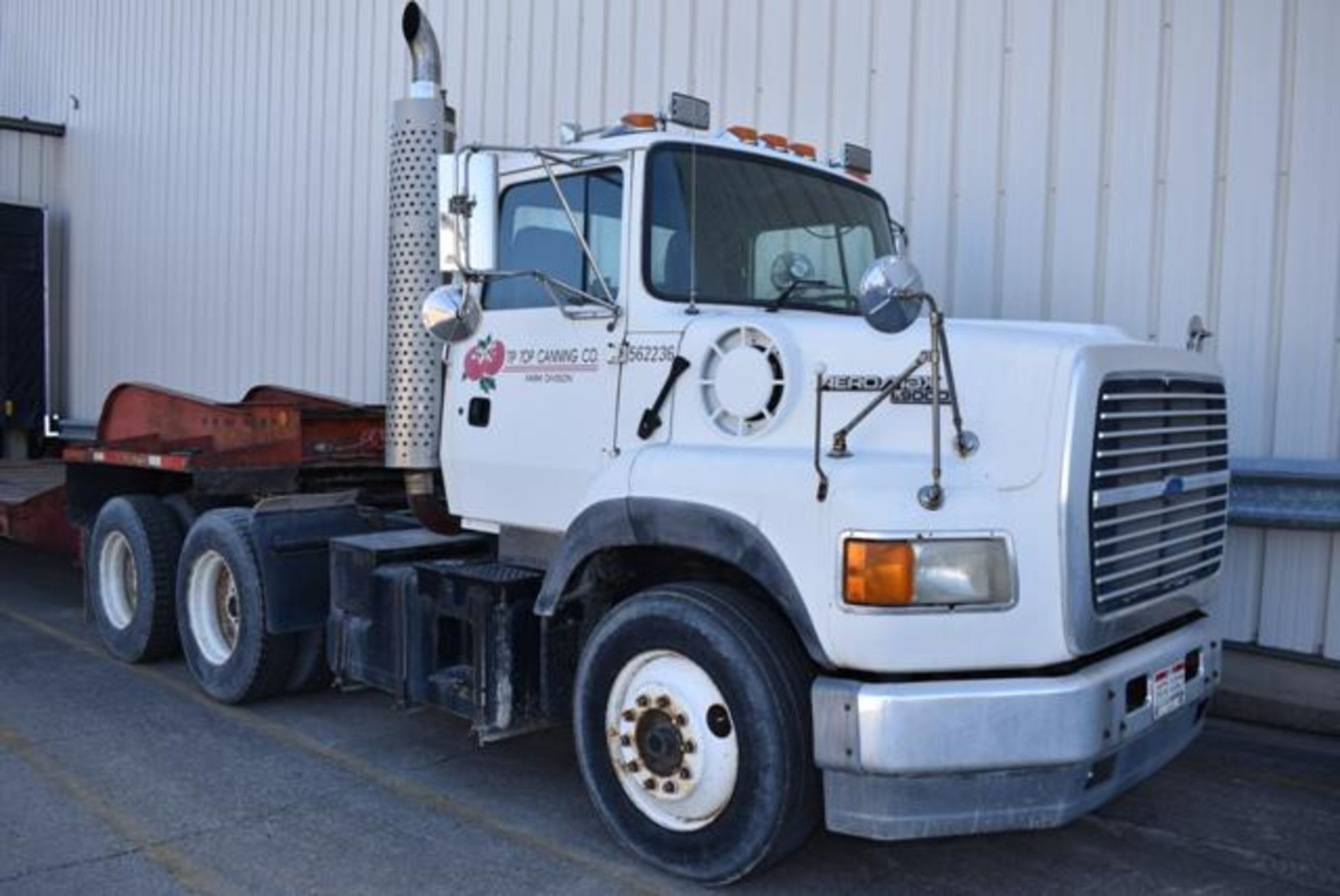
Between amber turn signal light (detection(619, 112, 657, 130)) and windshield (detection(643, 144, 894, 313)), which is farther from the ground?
amber turn signal light (detection(619, 112, 657, 130))

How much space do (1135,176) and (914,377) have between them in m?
3.46

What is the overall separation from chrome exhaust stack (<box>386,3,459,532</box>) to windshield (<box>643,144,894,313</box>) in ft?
4.03

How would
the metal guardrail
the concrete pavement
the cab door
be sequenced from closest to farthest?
1. the concrete pavement
2. the cab door
3. the metal guardrail

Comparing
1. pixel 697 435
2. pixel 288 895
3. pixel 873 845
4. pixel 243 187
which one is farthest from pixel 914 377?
pixel 243 187

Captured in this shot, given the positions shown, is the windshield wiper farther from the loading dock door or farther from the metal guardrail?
the loading dock door

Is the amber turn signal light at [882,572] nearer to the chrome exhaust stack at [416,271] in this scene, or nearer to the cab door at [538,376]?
the cab door at [538,376]

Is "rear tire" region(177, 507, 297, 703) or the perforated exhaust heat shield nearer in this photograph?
the perforated exhaust heat shield

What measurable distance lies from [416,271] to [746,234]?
1520 millimetres

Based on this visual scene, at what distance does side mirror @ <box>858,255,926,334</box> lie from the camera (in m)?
3.39

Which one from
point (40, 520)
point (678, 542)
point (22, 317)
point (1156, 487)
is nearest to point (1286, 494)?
point (1156, 487)

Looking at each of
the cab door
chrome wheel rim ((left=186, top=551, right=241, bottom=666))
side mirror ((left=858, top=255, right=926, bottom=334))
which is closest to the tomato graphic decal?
the cab door

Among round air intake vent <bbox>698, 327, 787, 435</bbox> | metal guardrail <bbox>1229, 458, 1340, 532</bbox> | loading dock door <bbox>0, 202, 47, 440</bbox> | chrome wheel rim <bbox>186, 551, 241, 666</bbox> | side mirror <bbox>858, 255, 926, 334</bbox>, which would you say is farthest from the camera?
loading dock door <bbox>0, 202, 47, 440</bbox>

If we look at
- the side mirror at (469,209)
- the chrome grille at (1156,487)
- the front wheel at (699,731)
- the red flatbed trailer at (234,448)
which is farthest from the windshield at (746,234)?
the red flatbed trailer at (234,448)

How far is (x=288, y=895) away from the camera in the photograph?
396 centimetres
